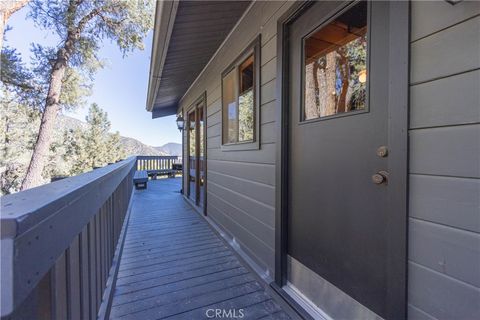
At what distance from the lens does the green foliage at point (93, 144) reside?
20094 mm

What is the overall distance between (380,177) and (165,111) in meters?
7.69

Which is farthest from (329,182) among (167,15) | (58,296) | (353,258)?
(167,15)

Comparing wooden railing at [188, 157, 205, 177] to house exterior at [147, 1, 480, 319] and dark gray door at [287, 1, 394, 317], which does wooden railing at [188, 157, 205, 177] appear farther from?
dark gray door at [287, 1, 394, 317]

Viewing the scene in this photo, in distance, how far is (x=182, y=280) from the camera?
85.7 inches

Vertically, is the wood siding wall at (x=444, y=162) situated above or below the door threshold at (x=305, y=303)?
above

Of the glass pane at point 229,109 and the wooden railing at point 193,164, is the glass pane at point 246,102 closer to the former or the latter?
the glass pane at point 229,109

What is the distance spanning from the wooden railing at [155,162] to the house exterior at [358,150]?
28.7 ft

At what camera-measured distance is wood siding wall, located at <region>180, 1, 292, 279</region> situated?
208 cm

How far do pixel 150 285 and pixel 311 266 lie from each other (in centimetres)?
134

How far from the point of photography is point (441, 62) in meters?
0.94

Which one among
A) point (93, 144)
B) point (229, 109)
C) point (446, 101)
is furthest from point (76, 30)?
point (93, 144)

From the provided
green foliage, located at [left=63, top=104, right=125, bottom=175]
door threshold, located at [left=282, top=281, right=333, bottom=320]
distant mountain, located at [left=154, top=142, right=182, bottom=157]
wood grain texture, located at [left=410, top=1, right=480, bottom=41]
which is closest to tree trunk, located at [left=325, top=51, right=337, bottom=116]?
wood grain texture, located at [left=410, top=1, right=480, bottom=41]

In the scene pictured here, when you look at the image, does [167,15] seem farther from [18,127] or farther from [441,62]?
[18,127]

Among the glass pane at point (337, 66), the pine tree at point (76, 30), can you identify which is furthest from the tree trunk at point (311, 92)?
the pine tree at point (76, 30)
